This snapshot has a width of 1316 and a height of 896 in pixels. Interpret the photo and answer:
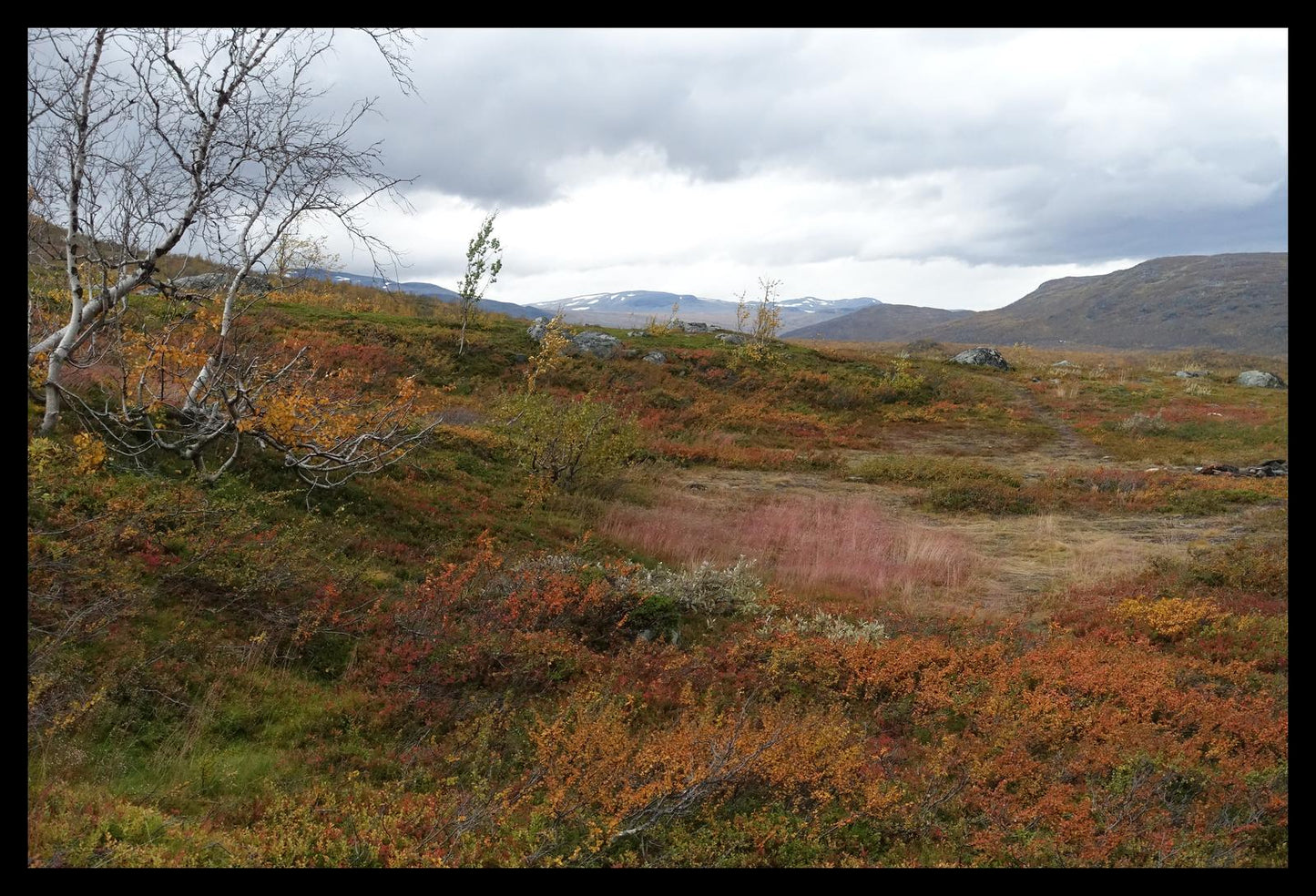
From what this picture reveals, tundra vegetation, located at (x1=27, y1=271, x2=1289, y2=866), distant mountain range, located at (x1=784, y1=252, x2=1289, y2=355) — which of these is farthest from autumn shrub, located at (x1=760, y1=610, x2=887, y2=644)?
distant mountain range, located at (x1=784, y1=252, x2=1289, y2=355)

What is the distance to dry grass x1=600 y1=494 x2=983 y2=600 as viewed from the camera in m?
11.2

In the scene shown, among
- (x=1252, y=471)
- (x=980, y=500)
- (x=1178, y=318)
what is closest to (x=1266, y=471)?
(x=1252, y=471)

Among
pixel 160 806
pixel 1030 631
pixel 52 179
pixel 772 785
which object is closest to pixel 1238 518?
pixel 1030 631

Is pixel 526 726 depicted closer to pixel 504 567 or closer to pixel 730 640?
pixel 730 640

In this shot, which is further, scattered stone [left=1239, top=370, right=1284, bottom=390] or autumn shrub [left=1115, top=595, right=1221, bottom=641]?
scattered stone [left=1239, top=370, right=1284, bottom=390]

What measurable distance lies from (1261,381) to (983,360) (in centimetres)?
1494

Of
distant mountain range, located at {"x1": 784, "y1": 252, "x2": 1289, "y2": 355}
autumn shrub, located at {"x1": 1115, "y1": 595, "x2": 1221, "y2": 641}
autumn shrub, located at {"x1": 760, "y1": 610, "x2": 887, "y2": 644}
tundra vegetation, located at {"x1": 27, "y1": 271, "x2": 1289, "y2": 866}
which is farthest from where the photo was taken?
distant mountain range, located at {"x1": 784, "y1": 252, "x2": 1289, "y2": 355}

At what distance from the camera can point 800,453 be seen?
904 inches

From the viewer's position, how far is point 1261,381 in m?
39.9

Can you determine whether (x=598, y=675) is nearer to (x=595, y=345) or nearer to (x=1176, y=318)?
(x=595, y=345)

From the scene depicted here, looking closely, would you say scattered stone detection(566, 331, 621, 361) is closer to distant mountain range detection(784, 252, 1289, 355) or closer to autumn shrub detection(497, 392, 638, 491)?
autumn shrub detection(497, 392, 638, 491)

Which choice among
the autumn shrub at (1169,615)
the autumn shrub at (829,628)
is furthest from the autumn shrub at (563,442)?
the autumn shrub at (1169,615)

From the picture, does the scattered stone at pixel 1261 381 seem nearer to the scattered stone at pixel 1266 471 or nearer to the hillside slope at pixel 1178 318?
the scattered stone at pixel 1266 471

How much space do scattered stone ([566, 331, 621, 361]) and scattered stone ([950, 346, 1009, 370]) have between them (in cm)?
2468
